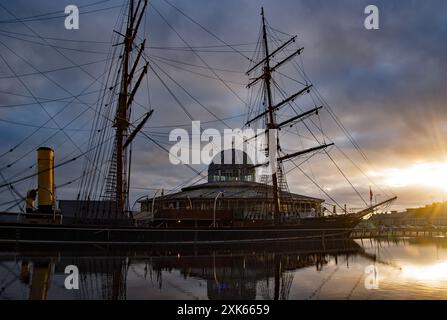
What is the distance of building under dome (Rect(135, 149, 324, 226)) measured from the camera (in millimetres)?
36847

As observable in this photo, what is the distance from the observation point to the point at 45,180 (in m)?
28.0

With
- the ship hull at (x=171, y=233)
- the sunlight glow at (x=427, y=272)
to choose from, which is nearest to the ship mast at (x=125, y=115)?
the ship hull at (x=171, y=233)

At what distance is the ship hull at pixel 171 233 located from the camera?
2706 centimetres

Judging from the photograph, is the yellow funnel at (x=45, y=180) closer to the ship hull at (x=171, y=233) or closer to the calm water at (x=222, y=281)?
the ship hull at (x=171, y=233)

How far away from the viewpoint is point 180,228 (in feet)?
113

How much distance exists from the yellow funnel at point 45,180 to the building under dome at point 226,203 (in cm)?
842

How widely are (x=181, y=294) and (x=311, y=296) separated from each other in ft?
13.1

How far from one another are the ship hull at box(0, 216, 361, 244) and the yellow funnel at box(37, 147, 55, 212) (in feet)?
6.07

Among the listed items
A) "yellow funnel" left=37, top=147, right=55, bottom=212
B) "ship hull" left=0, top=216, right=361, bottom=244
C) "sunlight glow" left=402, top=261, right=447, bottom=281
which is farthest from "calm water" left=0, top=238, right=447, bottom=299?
"yellow funnel" left=37, top=147, right=55, bottom=212

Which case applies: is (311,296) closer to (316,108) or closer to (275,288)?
(275,288)

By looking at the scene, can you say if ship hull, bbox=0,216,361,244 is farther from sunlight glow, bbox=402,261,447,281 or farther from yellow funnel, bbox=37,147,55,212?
sunlight glow, bbox=402,261,447,281

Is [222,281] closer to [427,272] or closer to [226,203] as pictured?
[427,272]
